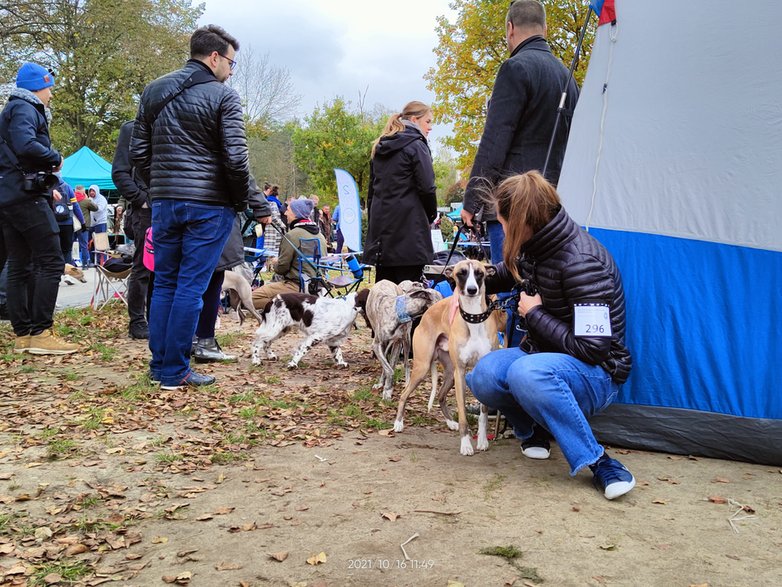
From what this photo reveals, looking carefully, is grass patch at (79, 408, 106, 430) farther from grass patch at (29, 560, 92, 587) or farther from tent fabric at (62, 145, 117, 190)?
tent fabric at (62, 145, 117, 190)

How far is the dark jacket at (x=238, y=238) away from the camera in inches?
210

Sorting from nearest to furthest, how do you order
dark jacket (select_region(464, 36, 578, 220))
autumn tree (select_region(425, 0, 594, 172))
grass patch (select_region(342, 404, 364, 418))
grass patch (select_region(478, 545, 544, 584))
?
1. grass patch (select_region(478, 545, 544, 584))
2. dark jacket (select_region(464, 36, 578, 220))
3. grass patch (select_region(342, 404, 364, 418))
4. autumn tree (select_region(425, 0, 594, 172))

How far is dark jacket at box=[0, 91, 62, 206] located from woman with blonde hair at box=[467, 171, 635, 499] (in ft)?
13.9

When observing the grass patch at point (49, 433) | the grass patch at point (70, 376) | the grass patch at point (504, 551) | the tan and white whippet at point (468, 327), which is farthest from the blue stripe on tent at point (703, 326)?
the grass patch at point (70, 376)

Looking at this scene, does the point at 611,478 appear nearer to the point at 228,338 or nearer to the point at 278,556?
the point at 278,556

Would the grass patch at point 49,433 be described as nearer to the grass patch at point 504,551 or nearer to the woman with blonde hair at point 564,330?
the woman with blonde hair at point 564,330

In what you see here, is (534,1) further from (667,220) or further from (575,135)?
(667,220)

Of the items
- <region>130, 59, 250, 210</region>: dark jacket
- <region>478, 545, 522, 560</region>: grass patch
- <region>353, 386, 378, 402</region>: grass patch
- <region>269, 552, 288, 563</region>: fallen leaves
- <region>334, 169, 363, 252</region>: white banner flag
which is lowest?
<region>353, 386, 378, 402</region>: grass patch

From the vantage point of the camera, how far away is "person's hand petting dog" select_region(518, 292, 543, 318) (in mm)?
3531

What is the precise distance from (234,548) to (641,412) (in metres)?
2.37

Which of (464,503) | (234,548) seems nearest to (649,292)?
(464,503)

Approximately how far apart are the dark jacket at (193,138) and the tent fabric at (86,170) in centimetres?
2148

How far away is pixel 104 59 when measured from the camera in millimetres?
29891

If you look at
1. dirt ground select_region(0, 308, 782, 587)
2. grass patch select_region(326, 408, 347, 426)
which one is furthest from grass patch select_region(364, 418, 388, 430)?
grass patch select_region(326, 408, 347, 426)
